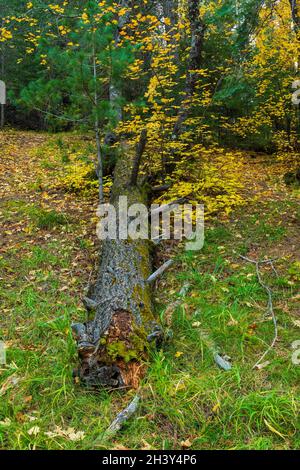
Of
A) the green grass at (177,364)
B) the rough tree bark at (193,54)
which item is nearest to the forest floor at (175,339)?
the green grass at (177,364)

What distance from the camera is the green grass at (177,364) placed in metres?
2.76

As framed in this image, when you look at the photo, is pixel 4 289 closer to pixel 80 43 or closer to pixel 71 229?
pixel 71 229

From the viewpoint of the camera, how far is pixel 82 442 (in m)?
2.70

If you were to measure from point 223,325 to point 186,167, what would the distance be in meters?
4.06

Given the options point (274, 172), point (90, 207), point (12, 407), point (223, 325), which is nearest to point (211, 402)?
point (223, 325)

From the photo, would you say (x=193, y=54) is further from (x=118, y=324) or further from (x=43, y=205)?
(x=118, y=324)

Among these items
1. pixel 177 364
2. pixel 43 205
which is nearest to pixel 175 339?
pixel 177 364

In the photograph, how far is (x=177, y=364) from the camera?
3.44 meters

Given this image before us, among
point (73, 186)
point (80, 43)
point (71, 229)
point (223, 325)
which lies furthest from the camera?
point (73, 186)

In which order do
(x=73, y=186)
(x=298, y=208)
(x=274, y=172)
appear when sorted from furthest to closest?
1. (x=274, y=172)
2. (x=73, y=186)
3. (x=298, y=208)

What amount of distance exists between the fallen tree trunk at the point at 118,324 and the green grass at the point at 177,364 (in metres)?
0.14

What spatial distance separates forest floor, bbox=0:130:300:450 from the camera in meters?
2.78

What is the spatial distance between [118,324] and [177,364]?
651 millimetres

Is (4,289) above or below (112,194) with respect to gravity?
below
